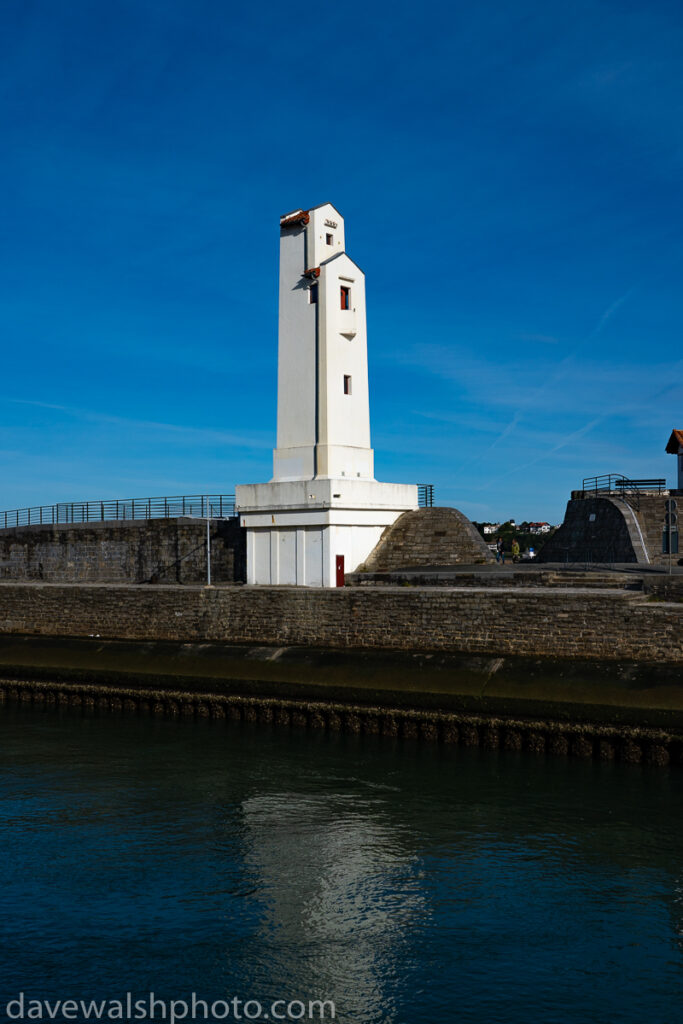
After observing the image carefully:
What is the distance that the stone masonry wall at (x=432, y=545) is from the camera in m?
27.7

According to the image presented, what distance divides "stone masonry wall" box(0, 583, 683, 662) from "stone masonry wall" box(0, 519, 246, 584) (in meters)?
4.36

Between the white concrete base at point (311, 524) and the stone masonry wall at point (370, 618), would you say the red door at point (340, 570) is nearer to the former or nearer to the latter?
the white concrete base at point (311, 524)

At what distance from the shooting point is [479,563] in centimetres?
2756

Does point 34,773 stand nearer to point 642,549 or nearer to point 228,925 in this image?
point 228,925

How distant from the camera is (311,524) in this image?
2709 centimetres

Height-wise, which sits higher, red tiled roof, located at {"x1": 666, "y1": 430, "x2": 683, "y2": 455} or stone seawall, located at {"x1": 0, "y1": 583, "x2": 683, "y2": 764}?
red tiled roof, located at {"x1": 666, "y1": 430, "x2": 683, "y2": 455}

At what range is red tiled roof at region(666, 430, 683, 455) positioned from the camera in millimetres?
45522

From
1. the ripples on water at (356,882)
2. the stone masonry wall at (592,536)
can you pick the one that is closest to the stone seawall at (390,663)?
the ripples on water at (356,882)

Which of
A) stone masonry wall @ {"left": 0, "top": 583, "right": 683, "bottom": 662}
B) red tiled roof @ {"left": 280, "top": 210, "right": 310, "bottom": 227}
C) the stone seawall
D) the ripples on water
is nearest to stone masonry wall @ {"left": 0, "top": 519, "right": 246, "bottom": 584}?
stone masonry wall @ {"left": 0, "top": 583, "right": 683, "bottom": 662}

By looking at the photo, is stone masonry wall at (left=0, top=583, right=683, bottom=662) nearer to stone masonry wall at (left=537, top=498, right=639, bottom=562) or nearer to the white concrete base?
the white concrete base

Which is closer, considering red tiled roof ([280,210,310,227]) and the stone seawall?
the stone seawall

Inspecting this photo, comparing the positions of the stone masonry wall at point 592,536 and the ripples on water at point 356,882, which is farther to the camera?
the stone masonry wall at point 592,536

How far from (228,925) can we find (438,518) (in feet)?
62.0

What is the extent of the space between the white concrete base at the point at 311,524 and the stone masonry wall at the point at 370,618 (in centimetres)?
244
